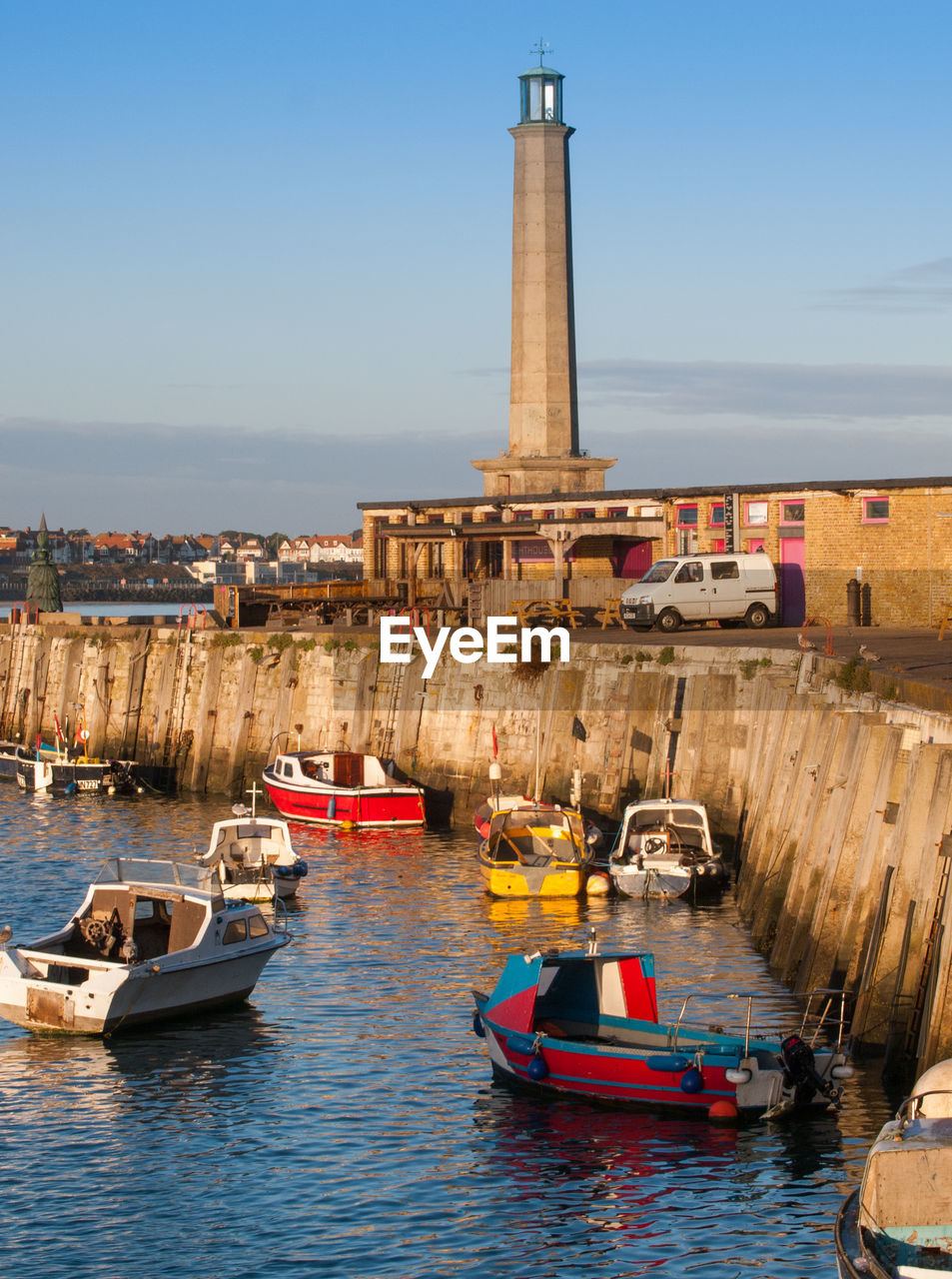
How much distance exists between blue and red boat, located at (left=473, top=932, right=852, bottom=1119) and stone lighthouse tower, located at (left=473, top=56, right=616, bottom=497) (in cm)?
4825

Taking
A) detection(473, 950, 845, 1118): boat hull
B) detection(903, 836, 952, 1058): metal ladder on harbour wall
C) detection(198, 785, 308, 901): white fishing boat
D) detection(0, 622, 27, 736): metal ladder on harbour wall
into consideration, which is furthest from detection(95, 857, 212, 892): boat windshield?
detection(0, 622, 27, 736): metal ladder on harbour wall

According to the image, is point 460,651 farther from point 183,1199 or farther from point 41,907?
point 183,1199

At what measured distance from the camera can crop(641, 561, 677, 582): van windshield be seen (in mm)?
48688

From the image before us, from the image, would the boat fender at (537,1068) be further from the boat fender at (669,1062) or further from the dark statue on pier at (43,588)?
the dark statue on pier at (43,588)

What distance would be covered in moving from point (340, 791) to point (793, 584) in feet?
55.4

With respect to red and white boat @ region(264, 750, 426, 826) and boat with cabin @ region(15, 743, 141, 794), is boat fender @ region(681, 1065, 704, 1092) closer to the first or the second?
red and white boat @ region(264, 750, 426, 826)

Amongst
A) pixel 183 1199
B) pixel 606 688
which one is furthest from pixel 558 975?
pixel 606 688

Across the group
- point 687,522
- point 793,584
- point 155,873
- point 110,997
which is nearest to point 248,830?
point 155,873

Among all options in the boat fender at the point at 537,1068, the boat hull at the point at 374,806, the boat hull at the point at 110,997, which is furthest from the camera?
the boat hull at the point at 374,806

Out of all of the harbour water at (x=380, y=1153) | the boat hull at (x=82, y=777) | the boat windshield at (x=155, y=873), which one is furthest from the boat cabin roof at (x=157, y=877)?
the boat hull at (x=82, y=777)

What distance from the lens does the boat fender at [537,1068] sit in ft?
71.5

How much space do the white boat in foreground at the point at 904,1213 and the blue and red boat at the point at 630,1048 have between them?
6627mm

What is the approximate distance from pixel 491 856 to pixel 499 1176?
53.9 feet

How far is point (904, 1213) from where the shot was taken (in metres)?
12.7
